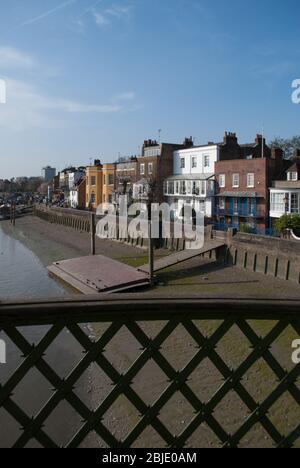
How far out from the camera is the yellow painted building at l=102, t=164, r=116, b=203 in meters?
56.8

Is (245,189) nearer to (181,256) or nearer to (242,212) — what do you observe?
(242,212)

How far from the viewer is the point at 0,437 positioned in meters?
6.70

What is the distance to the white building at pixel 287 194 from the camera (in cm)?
3238

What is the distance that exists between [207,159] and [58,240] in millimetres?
17399

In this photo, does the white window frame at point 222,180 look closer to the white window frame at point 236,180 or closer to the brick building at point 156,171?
the white window frame at point 236,180

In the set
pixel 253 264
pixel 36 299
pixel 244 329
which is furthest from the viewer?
pixel 253 264

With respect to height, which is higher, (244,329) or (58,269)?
(244,329)

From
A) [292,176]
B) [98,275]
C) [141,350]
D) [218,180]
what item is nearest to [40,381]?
[141,350]

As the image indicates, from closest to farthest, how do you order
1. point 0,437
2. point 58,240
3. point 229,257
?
point 0,437 < point 229,257 < point 58,240

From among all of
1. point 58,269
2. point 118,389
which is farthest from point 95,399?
point 58,269

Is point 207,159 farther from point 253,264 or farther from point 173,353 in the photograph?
point 173,353

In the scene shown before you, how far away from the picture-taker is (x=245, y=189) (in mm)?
37062

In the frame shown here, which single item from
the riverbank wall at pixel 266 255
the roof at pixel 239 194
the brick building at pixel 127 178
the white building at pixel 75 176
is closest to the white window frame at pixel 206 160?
the roof at pixel 239 194

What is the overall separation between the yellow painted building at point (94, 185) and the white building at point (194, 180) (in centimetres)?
1630
